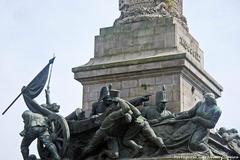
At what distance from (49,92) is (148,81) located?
2.62m

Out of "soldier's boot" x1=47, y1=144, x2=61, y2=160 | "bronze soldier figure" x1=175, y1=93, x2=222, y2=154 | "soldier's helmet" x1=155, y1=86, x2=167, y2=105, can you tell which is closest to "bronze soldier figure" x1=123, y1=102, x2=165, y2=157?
"soldier's helmet" x1=155, y1=86, x2=167, y2=105

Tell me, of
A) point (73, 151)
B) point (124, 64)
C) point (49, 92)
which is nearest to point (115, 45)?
point (124, 64)

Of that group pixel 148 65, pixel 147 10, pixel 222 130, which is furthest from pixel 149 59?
pixel 222 130

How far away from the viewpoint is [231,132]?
15500 millimetres

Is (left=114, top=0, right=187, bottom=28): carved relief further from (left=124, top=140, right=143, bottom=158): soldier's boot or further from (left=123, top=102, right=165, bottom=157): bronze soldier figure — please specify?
(left=124, top=140, right=143, bottom=158): soldier's boot

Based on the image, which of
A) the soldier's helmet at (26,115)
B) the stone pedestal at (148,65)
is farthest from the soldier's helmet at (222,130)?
the soldier's helmet at (26,115)

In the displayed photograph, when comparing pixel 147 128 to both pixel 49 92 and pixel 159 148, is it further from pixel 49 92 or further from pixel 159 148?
pixel 49 92

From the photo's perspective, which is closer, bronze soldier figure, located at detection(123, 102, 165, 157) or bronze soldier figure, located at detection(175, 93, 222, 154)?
bronze soldier figure, located at detection(175, 93, 222, 154)

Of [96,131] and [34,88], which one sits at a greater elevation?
[34,88]

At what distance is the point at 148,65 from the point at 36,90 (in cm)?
297

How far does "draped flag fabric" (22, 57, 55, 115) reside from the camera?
14.8 meters

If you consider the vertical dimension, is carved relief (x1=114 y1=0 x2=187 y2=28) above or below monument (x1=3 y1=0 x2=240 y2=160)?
above

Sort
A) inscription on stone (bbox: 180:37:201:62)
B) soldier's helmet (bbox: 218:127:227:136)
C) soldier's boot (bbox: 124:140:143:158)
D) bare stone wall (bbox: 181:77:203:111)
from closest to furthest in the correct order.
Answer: soldier's boot (bbox: 124:140:143:158) < bare stone wall (bbox: 181:77:203:111) < soldier's helmet (bbox: 218:127:227:136) < inscription on stone (bbox: 180:37:201:62)

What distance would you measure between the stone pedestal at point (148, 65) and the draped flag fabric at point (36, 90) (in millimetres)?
1016
